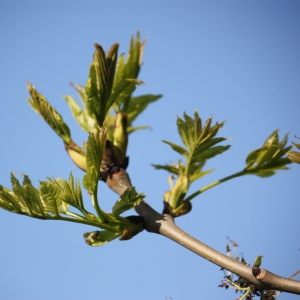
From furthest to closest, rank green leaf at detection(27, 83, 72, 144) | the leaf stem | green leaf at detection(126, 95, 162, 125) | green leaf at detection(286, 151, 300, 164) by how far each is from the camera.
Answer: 1. green leaf at detection(126, 95, 162, 125)
2. green leaf at detection(27, 83, 72, 144)
3. the leaf stem
4. green leaf at detection(286, 151, 300, 164)

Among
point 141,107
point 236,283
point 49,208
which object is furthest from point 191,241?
point 141,107

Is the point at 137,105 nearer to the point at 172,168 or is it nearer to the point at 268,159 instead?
the point at 172,168

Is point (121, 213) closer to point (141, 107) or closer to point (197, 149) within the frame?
point (197, 149)

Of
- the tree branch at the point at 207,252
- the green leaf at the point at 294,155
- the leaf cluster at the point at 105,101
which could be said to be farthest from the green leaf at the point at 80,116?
the green leaf at the point at 294,155

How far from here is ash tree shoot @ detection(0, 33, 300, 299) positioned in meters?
1.65

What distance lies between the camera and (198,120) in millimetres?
2008

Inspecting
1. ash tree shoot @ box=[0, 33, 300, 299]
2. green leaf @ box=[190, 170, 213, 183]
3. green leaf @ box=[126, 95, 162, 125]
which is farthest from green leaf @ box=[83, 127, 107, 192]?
green leaf @ box=[126, 95, 162, 125]

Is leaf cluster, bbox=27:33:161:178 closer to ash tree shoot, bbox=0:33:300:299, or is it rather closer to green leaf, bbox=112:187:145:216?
ash tree shoot, bbox=0:33:300:299

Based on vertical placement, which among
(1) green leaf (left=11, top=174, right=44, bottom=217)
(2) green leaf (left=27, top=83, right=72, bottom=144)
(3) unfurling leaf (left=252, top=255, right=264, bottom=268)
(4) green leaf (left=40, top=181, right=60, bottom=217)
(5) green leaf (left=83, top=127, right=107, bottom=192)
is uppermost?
(2) green leaf (left=27, top=83, right=72, bottom=144)

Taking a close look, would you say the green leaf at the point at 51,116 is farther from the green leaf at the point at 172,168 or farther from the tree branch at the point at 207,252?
the green leaf at the point at 172,168

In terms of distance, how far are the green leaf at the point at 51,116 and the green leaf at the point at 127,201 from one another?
571 millimetres

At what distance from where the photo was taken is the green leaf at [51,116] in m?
2.18

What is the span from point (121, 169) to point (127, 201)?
0.39m

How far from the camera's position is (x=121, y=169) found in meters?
2.11
